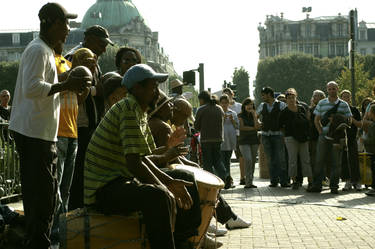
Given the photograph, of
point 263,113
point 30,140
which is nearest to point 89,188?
point 30,140

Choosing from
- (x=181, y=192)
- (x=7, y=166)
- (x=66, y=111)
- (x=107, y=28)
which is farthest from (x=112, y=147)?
(x=107, y=28)

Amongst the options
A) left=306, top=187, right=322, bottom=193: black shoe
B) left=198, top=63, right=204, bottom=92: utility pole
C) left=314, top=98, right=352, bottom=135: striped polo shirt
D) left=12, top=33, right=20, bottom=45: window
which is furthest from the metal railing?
left=12, top=33, right=20, bottom=45: window

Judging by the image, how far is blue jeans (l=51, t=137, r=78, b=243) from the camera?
5746mm

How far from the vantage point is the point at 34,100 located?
499 cm

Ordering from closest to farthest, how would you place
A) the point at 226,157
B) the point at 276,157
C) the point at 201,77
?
the point at 276,157, the point at 226,157, the point at 201,77

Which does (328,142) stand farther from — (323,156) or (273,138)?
(273,138)

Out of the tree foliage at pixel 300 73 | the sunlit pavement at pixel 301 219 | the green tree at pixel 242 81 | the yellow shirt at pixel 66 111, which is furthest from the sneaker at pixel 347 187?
the green tree at pixel 242 81

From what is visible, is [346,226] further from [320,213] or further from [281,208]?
[281,208]

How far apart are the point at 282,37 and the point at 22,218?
150873 millimetres

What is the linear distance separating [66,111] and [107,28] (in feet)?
497

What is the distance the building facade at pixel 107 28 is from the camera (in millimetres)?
148125

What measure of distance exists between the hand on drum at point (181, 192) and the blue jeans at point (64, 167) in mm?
1337

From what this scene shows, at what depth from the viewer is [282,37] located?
154 m

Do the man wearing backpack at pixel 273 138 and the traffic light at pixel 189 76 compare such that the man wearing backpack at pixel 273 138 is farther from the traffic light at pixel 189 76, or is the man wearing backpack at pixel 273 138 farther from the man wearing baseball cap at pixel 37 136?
the man wearing baseball cap at pixel 37 136
